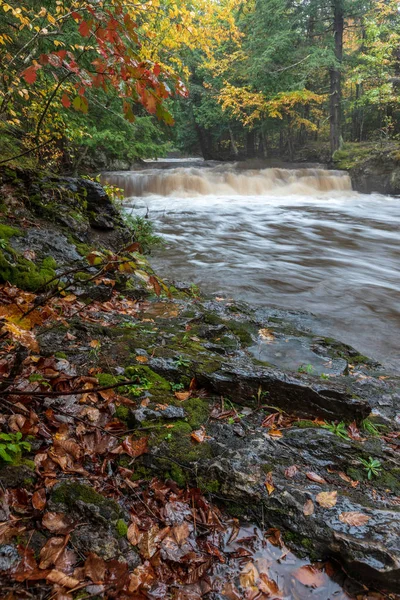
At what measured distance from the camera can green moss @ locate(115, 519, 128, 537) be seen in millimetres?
1646

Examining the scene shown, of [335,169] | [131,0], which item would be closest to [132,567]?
[131,0]

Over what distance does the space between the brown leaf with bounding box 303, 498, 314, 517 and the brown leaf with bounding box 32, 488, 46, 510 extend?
133cm

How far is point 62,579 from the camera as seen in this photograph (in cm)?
140

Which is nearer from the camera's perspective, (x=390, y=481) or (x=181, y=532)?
(x=181, y=532)

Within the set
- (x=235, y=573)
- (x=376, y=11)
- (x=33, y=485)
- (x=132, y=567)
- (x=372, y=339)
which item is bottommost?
(x=372, y=339)

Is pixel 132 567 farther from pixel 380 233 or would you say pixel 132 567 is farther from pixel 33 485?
pixel 380 233

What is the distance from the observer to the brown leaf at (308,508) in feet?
6.05

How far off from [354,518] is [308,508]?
240 millimetres

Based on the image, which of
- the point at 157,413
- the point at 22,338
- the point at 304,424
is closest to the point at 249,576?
the point at 157,413

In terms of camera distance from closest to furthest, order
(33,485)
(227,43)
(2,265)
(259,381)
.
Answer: (33,485) < (259,381) < (2,265) < (227,43)

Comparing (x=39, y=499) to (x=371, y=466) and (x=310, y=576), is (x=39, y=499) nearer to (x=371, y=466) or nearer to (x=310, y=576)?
(x=310, y=576)

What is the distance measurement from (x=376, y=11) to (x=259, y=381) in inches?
1022

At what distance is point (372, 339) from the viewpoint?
494cm

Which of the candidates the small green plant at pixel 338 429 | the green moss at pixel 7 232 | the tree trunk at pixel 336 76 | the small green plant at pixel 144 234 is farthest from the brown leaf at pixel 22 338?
the tree trunk at pixel 336 76
